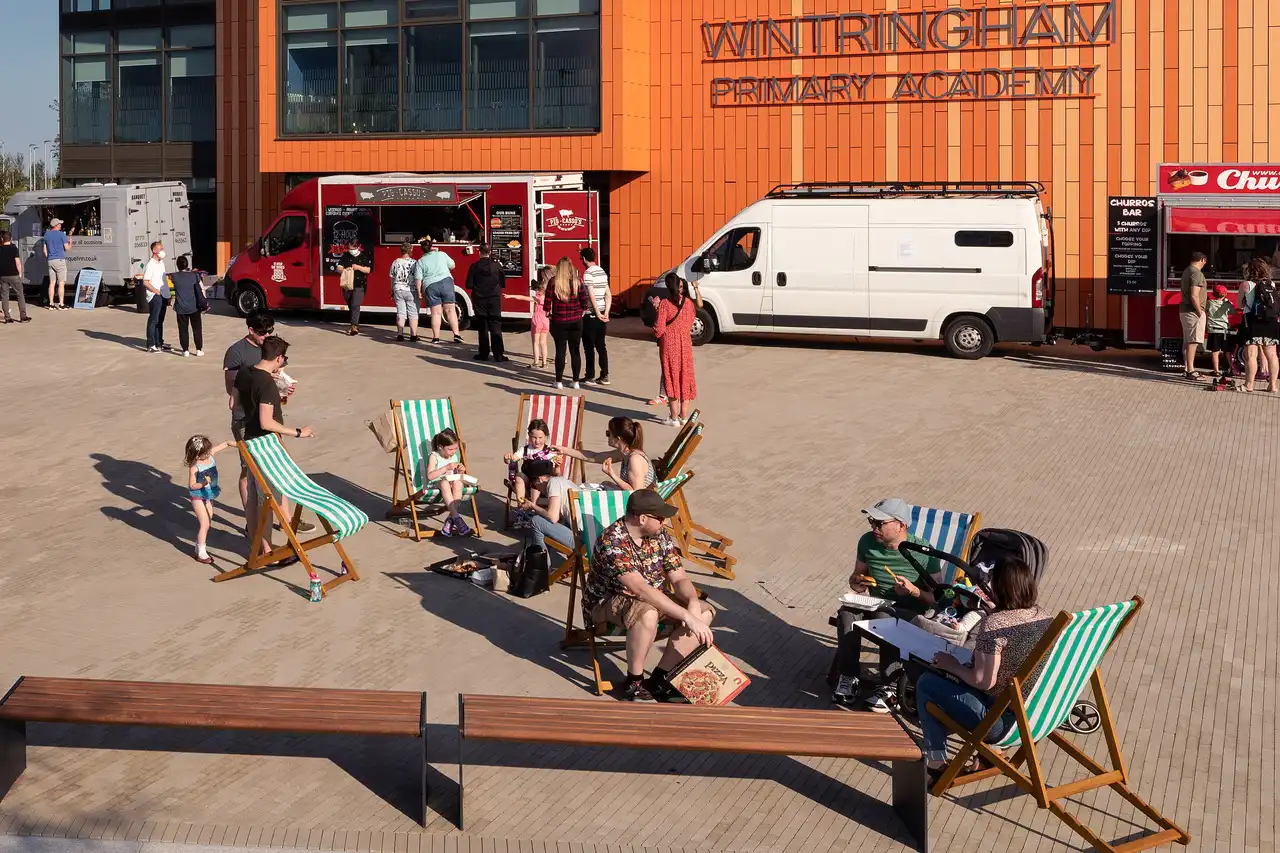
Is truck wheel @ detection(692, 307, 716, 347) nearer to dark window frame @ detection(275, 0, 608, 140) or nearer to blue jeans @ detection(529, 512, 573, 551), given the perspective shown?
dark window frame @ detection(275, 0, 608, 140)

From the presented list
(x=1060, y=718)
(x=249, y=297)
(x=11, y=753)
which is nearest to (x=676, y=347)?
(x=1060, y=718)

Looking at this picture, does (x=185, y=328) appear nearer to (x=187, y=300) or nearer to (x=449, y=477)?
(x=187, y=300)

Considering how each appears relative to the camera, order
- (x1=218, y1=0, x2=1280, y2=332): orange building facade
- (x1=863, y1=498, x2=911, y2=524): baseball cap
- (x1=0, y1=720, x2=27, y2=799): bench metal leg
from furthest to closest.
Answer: (x1=218, y1=0, x2=1280, y2=332): orange building facade
(x1=863, y1=498, x2=911, y2=524): baseball cap
(x1=0, y1=720, x2=27, y2=799): bench metal leg

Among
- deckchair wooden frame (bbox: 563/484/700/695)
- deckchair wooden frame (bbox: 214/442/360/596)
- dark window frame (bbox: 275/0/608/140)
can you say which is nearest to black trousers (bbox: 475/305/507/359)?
dark window frame (bbox: 275/0/608/140)

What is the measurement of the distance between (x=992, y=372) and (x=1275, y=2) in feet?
24.1

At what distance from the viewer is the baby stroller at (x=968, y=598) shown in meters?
7.12

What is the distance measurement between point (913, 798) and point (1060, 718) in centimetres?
79

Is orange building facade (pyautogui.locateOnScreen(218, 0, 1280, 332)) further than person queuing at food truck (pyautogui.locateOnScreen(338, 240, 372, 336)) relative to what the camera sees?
No

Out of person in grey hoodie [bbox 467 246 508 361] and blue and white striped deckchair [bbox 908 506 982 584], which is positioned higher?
person in grey hoodie [bbox 467 246 508 361]

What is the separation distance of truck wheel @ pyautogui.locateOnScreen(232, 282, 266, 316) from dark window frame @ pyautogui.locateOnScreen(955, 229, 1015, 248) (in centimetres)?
1132

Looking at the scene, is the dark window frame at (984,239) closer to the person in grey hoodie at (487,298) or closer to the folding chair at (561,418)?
the person in grey hoodie at (487,298)

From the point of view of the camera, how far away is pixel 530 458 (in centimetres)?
1099

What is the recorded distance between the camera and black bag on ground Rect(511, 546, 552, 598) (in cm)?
951

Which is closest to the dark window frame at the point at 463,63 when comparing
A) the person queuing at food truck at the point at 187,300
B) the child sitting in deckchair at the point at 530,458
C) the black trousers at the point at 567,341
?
the person queuing at food truck at the point at 187,300
